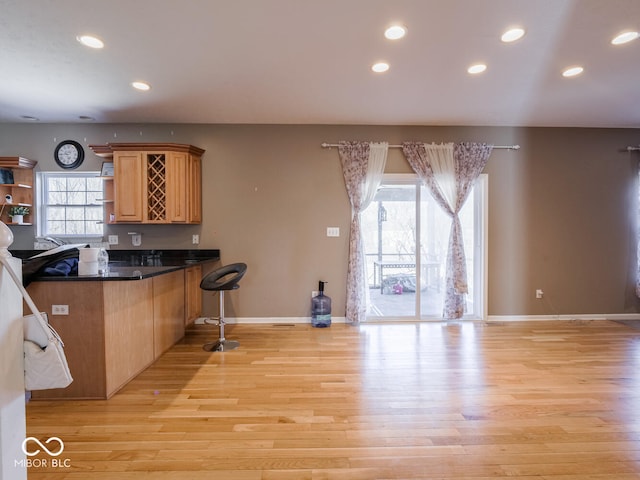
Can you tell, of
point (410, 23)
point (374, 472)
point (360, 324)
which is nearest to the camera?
point (374, 472)

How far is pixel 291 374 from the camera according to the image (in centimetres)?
259

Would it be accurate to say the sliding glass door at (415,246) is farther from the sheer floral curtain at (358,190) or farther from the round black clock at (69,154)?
the round black clock at (69,154)

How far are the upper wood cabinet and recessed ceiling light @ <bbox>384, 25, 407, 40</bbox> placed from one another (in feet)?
8.76

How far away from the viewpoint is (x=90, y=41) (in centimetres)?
231

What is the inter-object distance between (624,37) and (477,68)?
1001 mm

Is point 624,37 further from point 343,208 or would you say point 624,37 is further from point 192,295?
point 192,295

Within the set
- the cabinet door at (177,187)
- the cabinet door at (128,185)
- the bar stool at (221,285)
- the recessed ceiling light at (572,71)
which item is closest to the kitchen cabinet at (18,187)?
the cabinet door at (128,185)

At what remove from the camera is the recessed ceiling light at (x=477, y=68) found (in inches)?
105

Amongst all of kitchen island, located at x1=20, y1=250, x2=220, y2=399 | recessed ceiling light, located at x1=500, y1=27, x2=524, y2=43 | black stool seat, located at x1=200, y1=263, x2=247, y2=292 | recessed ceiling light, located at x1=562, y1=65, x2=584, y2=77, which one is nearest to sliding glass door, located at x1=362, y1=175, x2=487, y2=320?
recessed ceiling light, located at x1=562, y1=65, x2=584, y2=77

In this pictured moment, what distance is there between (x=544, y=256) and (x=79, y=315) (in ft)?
17.3

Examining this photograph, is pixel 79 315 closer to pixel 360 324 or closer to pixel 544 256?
pixel 360 324

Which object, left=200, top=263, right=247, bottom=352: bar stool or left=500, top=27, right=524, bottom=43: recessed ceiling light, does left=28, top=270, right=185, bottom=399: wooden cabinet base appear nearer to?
left=200, top=263, right=247, bottom=352: bar stool

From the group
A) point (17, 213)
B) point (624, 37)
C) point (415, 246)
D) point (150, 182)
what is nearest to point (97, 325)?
point (150, 182)

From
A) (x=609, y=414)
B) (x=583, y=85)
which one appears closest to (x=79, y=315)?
(x=609, y=414)
